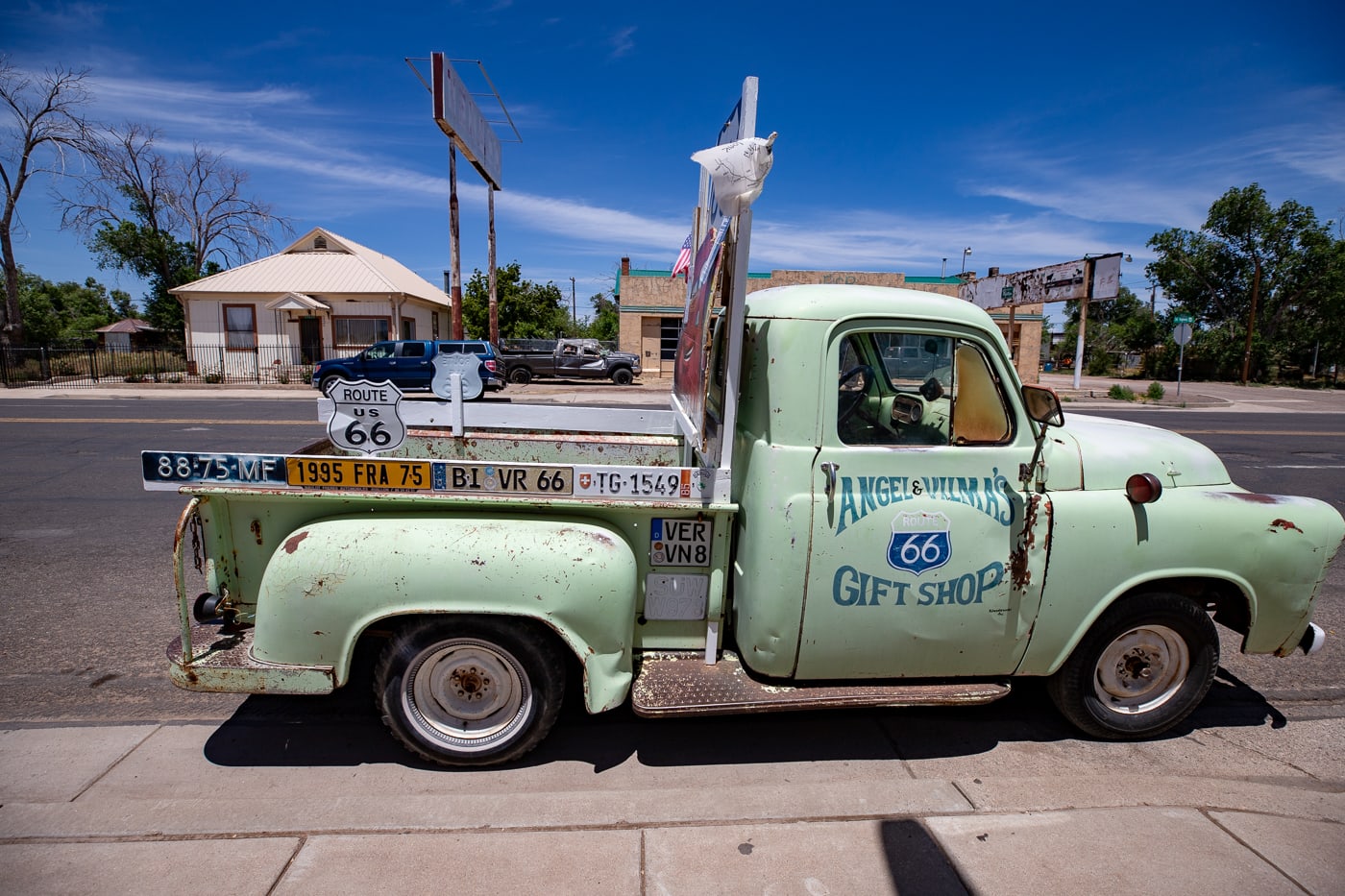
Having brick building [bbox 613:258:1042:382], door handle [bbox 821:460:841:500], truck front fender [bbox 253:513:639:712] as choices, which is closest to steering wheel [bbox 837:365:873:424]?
door handle [bbox 821:460:841:500]

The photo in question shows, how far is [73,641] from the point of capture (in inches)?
171

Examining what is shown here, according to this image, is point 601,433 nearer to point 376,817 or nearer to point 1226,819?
point 376,817

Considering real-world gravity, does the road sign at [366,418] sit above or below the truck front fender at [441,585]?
above

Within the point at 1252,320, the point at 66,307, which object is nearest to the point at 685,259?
the point at 1252,320

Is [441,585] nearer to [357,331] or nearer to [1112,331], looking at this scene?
[357,331]

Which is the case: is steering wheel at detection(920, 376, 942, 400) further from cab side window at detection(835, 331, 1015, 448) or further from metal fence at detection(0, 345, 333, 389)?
metal fence at detection(0, 345, 333, 389)

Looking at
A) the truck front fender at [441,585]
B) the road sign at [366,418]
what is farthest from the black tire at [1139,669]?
the road sign at [366,418]

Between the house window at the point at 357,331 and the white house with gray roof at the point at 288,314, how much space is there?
37 millimetres

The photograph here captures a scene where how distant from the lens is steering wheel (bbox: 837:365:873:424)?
3.16 m

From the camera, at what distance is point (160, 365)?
28.6 metres

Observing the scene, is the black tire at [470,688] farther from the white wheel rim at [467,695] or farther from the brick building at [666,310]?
the brick building at [666,310]

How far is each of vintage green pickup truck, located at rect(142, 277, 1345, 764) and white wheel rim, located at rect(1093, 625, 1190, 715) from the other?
0.8 inches

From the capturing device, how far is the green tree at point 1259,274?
119ft

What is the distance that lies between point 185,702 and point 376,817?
1638mm
